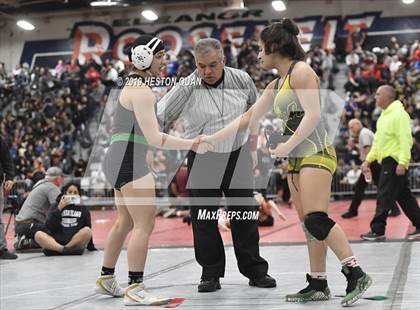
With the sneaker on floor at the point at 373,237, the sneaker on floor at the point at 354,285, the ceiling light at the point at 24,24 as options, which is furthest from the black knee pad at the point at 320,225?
the ceiling light at the point at 24,24

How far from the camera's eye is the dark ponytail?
431 centimetres

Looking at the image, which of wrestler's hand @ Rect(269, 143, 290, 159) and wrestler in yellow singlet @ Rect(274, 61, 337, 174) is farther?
wrestler in yellow singlet @ Rect(274, 61, 337, 174)

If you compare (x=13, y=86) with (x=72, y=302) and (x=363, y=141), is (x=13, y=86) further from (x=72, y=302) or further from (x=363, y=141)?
(x=72, y=302)

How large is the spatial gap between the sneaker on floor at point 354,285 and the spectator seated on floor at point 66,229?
4.16m

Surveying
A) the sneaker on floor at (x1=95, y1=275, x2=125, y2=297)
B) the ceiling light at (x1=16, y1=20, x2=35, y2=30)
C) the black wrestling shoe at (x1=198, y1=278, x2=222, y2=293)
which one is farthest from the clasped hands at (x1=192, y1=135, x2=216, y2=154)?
the ceiling light at (x1=16, y1=20, x2=35, y2=30)

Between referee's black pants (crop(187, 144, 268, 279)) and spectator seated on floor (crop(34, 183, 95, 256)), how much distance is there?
9.48ft

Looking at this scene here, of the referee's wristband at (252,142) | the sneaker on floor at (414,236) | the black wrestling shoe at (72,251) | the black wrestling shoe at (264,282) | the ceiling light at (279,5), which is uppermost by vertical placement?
the ceiling light at (279,5)

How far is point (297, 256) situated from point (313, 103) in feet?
9.47

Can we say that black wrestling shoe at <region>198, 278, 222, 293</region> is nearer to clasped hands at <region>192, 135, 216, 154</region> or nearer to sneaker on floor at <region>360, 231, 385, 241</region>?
clasped hands at <region>192, 135, 216, 154</region>

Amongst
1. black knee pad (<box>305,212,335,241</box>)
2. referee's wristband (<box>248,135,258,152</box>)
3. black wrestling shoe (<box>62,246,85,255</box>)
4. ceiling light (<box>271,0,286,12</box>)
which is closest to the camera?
black knee pad (<box>305,212,335,241</box>)

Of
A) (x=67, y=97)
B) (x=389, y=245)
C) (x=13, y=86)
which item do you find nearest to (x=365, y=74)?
(x=67, y=97)

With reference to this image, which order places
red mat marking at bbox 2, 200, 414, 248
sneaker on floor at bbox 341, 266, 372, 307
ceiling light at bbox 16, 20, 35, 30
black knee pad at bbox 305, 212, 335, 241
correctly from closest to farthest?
sneaker on floor at bbox 341, 266, 372, 307 < black knee pad at bbox 305, 212, 335, 241 < red mat marking at bbox 2, 200, 414, 248 < ceiling light at bbox 16, 20, 35, 30

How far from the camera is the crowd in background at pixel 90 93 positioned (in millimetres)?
19453

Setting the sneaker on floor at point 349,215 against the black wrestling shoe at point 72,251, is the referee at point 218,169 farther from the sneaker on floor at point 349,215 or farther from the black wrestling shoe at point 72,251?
the sneaker on floor at point 349,215
